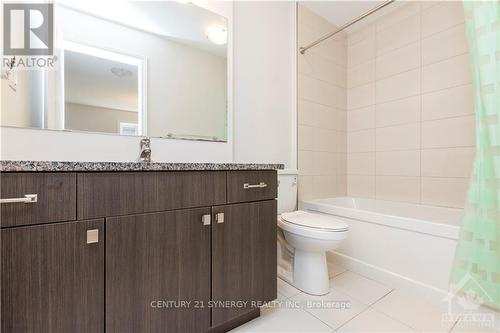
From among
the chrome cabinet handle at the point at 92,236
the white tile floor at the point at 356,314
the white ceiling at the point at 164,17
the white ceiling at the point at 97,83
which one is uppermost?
the white ceiling at the point at 164,17

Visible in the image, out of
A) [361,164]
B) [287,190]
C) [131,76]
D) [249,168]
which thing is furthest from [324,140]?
[131,76]

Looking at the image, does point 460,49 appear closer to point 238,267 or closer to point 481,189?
point 481,189

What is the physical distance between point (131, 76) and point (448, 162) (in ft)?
7.87

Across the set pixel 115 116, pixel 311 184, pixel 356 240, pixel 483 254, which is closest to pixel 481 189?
pixel 483 254

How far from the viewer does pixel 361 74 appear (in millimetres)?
2480

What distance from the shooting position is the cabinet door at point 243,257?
102 cm

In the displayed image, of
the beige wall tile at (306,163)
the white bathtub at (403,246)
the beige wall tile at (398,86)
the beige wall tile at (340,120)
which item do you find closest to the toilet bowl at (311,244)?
the white bathtub at (403,246)

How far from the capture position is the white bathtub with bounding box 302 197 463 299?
4.60 ft

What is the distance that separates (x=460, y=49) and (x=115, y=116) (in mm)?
2515

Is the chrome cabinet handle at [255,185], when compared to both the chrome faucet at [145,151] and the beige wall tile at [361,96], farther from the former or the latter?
the beige wall tile at [361,96]

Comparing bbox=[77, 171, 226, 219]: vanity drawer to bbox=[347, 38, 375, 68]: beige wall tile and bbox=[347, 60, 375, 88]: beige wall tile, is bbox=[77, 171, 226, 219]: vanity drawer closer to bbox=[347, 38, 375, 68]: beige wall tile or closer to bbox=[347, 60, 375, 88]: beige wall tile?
bbox=[347, 60, 375, 88]: beige wall tile

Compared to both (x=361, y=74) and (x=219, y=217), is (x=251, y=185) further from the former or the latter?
(x=361, y=74)

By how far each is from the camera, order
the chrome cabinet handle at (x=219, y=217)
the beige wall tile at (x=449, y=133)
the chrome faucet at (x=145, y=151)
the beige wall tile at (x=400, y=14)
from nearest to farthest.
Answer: the chrome cabinet handle at (x=219, y=217) < the chrome faucet at (x=145, y=151) < the beige wall tile at (x=449, y=133) < the beige wall tile at (x=400, y=14)

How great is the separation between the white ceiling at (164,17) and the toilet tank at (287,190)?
39.7 inches
